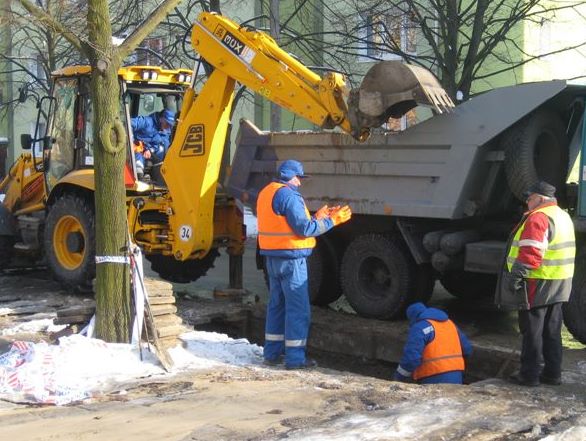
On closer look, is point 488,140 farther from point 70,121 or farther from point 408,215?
point 70,121

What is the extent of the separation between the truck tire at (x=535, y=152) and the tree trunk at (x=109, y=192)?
379 cm

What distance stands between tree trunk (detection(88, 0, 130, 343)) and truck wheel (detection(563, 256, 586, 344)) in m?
4.14

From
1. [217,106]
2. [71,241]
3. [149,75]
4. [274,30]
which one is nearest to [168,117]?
[149,75]

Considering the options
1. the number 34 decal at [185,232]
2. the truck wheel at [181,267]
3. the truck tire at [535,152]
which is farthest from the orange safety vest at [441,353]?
the truck wheel at [181,267]

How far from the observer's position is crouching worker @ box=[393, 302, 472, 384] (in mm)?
6641

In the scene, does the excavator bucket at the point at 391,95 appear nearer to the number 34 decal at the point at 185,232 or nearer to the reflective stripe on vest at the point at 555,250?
the reflective stripe on vest at the point at 555,250

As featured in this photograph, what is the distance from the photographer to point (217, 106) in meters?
9.09

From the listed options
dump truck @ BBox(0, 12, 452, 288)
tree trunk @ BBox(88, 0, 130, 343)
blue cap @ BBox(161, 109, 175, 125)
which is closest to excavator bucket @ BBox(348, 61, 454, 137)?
dump truck @ BBox(0, 12, 452, 288)

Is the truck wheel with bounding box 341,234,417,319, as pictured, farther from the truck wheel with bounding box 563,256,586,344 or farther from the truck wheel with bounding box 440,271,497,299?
the truck wheel with bounding box 563,256,586,344

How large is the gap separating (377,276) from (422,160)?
62.7 inches

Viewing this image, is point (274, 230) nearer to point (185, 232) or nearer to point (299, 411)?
point (299, 411)

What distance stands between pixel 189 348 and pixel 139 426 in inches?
91.0

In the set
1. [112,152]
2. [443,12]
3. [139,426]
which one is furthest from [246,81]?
[443,12]

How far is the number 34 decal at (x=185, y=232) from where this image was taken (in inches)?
361
